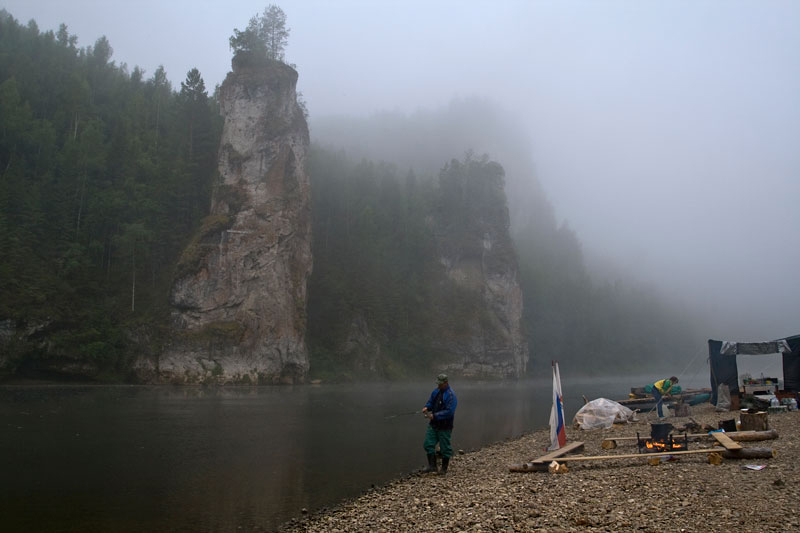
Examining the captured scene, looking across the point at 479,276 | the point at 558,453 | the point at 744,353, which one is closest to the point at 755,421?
the point at 558,453

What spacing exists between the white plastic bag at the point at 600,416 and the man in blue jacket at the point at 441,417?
12986 millimetres

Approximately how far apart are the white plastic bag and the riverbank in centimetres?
1016

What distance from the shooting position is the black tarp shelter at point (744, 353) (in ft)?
88.8

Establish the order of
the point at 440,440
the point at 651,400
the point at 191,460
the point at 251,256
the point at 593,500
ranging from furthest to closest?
the point at 251,256 → the point at 651,400 → the point at 191,460 → the point at 440,440 → the point at 593,500

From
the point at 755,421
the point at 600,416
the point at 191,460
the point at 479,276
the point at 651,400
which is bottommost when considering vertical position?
the point at 651,400

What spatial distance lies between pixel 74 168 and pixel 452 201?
71149mm

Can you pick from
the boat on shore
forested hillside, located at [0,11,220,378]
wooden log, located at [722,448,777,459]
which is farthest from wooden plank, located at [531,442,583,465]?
forested hillside, located at [0,11,220,378]

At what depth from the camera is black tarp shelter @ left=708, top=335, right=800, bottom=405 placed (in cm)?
2706

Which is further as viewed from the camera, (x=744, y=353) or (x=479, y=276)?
(x=479, y=276)

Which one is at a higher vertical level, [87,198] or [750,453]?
[87,198]

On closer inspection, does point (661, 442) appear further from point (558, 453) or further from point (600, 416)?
point (600, 416)

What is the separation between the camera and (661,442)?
14.6m

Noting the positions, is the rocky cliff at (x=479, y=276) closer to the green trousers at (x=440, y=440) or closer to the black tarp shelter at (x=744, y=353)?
the black tarp shelter at (x=744, y=353)

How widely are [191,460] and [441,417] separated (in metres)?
8.08
